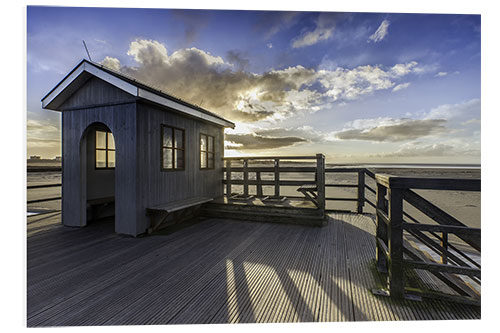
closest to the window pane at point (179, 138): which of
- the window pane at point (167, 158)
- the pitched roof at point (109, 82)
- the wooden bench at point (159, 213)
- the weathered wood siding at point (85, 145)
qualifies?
the window pane at point (167, 158)

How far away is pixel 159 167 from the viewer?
4.70m

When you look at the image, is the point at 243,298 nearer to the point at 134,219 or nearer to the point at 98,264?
the point at 98,264

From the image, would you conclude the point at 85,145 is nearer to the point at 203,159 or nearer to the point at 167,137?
the point at 167,137

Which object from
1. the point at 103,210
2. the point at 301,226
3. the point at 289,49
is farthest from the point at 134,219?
the point at 289,49

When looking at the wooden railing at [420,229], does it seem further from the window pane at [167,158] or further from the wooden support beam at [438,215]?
the window pane at [167,158]

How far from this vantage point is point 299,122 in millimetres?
7797

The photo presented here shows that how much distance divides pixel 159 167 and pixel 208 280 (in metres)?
3.00

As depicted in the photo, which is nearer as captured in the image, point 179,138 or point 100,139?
point 179,138

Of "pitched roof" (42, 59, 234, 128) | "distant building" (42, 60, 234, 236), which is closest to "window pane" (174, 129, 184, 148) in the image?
"distant building" (42, 60, 234, 236)

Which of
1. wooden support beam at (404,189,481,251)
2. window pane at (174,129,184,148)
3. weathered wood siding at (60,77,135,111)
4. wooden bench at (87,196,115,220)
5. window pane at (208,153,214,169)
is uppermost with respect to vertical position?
weathered wood siding at (60,77,135,111)

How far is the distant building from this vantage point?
4.27 meters

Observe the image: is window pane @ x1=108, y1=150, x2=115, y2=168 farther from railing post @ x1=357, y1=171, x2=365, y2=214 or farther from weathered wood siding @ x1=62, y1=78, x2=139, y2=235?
railing post @ x1=357, y1=171, x2=365, y2=214

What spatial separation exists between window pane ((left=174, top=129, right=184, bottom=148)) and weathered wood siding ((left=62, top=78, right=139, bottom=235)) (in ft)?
3.77

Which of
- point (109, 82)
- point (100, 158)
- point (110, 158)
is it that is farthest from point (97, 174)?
point (109, 82)
